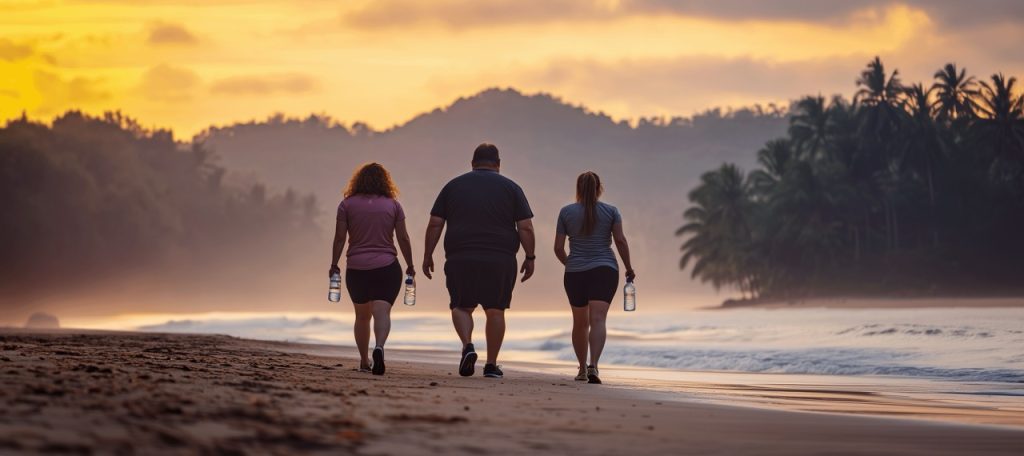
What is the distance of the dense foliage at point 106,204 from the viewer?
276 ft

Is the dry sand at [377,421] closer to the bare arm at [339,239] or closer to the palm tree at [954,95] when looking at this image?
the bare arm at [339,239]

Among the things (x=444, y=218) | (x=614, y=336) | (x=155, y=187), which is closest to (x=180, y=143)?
(x=155, y=187)

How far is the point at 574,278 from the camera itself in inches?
420

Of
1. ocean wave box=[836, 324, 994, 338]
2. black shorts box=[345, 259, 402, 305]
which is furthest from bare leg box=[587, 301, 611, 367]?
ocean wave box=[836, 324, 994, 338]

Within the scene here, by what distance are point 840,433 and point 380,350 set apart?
4085mm

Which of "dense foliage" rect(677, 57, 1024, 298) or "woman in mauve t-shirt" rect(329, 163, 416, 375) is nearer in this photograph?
"woman in mauve t-shirt" rect(329, 163, 416, 375)

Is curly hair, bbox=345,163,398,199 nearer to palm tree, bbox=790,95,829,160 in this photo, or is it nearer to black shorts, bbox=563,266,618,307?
black shorts, bbox=563,266,618,307

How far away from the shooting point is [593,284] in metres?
10.6

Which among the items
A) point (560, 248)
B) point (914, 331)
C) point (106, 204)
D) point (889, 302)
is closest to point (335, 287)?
point (560, 248)

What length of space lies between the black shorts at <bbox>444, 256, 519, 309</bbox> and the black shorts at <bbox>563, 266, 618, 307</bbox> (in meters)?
0.50

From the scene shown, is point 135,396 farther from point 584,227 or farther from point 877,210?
point 877,210

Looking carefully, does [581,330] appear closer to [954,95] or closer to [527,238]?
[527,238]

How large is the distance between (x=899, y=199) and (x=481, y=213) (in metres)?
76.9

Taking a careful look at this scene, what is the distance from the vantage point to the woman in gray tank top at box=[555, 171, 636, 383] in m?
10.6
